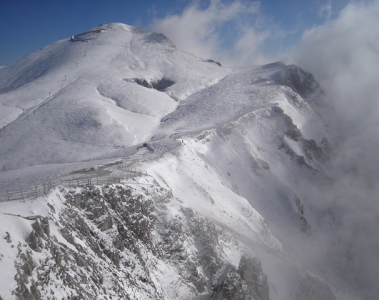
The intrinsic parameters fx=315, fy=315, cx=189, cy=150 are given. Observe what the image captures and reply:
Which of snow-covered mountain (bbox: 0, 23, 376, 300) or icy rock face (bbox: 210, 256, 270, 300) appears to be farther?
icy rock face (bbox: 210, 256, 270, 300)

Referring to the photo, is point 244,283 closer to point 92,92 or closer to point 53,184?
point 53,184

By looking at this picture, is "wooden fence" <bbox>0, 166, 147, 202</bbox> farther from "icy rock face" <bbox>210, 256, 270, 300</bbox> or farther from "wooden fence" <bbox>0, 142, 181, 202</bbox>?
"icy rock face" <bbox>210, 256, 270, 300</bbox>

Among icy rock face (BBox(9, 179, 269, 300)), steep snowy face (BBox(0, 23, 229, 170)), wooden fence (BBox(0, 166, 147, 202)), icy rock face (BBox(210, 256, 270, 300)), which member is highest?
steep snowy face (BBox(0, 23, 229, 170))

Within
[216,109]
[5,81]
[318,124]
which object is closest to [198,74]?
[216,109]

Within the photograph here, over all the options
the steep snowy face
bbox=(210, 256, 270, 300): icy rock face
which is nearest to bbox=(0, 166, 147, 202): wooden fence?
bbox=(210, 256, 270, 300): icy rock face

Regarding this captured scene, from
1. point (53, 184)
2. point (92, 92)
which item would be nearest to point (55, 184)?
point (53, 184)
